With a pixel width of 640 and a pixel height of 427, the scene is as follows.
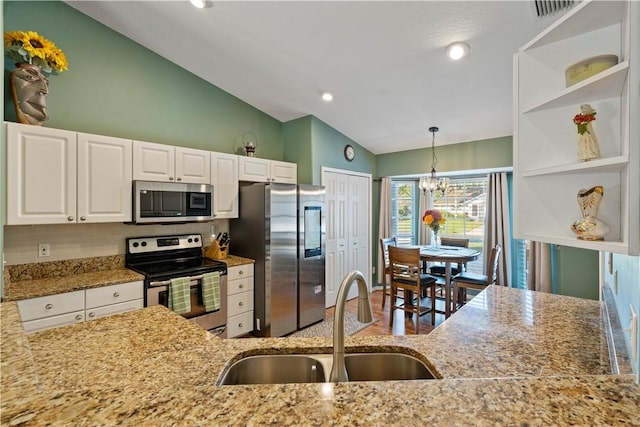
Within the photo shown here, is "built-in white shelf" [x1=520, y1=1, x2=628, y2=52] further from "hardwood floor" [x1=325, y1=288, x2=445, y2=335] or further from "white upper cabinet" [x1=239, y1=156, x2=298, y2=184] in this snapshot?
"hardwood floor" [x1=325, y1=288, x2=445, y2=335]

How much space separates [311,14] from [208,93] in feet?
5.95

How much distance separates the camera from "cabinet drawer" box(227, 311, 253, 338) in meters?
3.01

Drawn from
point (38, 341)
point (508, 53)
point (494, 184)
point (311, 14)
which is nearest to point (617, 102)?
point (508, 53)

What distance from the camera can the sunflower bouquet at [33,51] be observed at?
209cm

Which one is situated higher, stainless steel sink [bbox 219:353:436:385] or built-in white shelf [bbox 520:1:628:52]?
built-in white shelf [bbox 520:1:628:52]

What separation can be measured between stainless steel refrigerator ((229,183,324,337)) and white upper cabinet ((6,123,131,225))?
1195mm

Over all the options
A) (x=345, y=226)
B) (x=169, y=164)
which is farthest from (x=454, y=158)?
(x=169, y=164)

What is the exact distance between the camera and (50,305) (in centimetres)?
203

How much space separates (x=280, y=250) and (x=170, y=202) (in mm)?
1210

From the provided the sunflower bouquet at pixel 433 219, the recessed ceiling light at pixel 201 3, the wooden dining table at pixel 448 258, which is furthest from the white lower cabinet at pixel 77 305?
the sunflower bouquet at pixel 433 219

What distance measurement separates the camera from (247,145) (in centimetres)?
355

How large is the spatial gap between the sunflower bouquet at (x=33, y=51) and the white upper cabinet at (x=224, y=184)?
4.52 feet

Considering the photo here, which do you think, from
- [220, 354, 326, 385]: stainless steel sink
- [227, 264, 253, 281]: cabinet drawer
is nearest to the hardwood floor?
[227, 264, 253, 281]: cabinet drawer

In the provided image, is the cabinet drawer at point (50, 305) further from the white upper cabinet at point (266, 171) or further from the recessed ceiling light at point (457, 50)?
the recessed ceiling light at point (457, 50)
